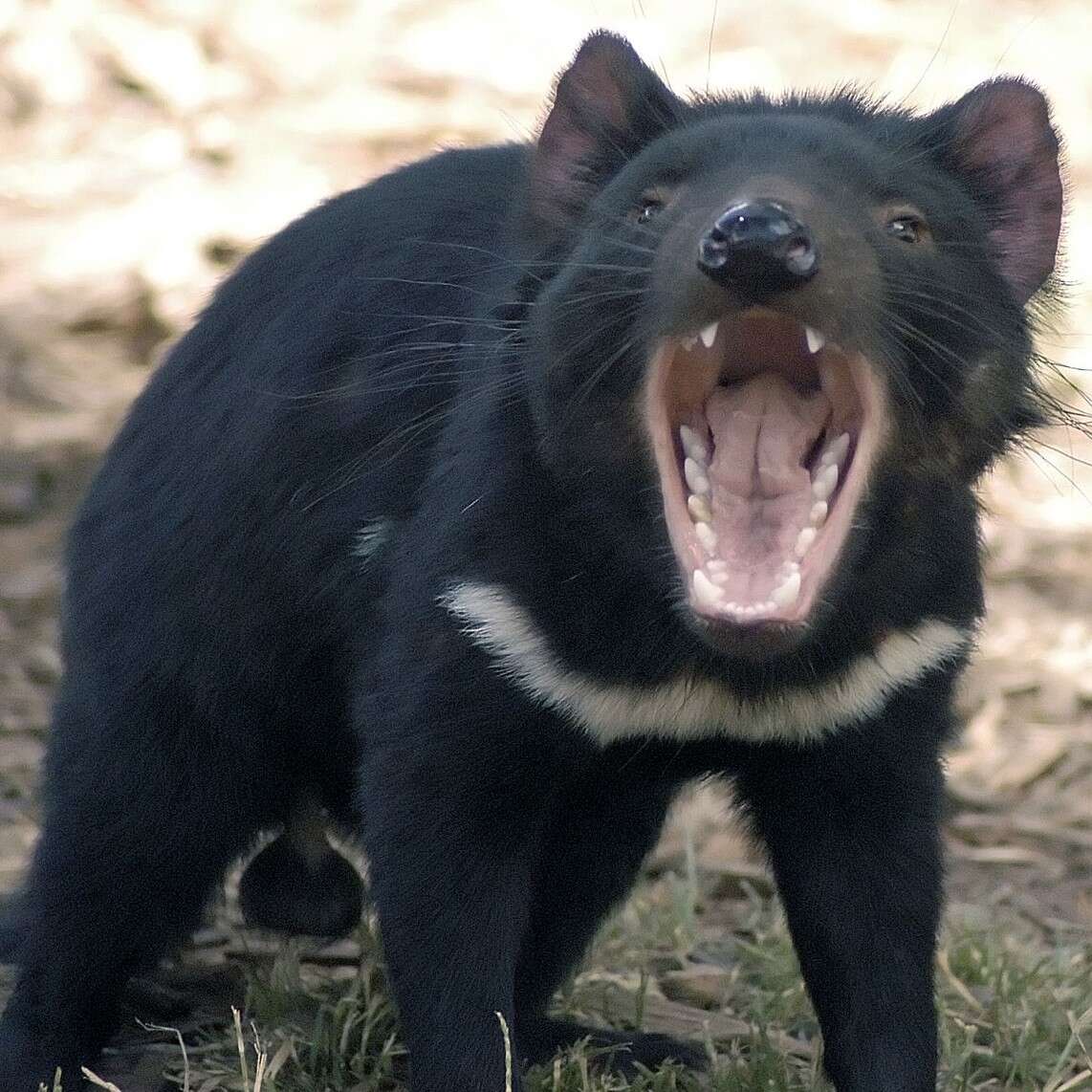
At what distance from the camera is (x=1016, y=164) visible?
3271mm

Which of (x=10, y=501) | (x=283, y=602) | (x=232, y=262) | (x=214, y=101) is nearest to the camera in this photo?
(x=283, y=602)

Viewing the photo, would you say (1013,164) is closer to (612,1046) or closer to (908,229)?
(908,229)

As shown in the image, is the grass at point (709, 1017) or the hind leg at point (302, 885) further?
the hind leg at point (302, 885)

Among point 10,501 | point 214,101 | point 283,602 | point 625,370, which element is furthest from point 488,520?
point 214,101

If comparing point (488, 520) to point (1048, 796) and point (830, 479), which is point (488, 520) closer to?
point (830, 479)

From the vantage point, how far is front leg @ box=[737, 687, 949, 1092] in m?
3.34

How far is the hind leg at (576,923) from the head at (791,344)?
0.89 m

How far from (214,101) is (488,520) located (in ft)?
18.7

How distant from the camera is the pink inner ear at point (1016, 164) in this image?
10.6 ft

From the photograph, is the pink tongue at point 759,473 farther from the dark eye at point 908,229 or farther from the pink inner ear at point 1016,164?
the pink inner ear at point 1016,164

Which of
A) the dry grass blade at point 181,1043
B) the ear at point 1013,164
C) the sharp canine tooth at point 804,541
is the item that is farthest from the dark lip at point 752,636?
the dry grass blade at point 181,1043

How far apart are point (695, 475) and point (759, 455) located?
0.12 m

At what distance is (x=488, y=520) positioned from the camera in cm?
323

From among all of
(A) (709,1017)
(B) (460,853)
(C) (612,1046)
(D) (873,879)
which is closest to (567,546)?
(B) (460,853)
